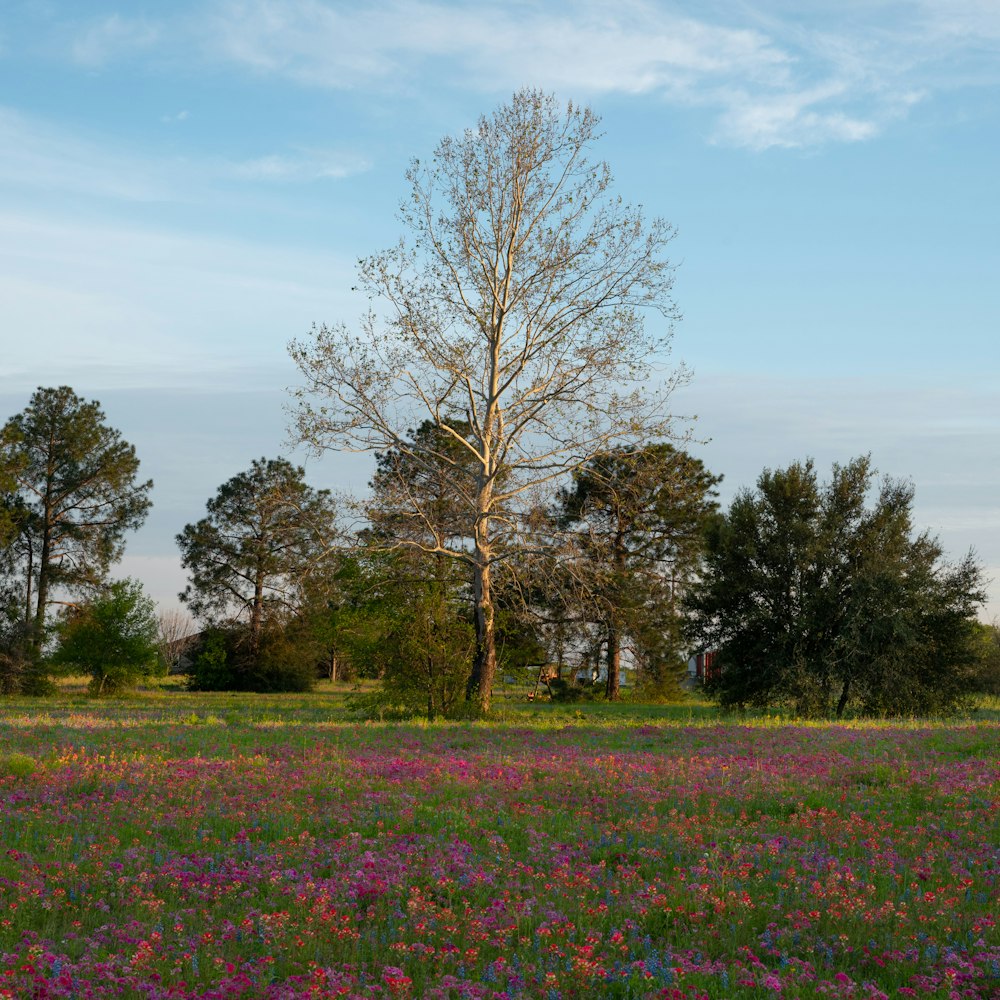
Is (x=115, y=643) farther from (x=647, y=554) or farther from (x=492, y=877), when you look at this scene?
(x=492, y=877)

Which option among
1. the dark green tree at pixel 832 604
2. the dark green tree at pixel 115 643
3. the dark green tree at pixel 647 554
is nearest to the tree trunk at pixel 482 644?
the dark green tree at pixel 832 604

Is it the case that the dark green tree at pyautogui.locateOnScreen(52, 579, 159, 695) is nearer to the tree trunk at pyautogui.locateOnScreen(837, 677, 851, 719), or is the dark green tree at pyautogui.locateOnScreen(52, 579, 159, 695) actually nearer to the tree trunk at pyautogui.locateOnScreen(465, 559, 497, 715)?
the tree trunk at pyautogui.locateOnScreen(465, 559, 497, 715)

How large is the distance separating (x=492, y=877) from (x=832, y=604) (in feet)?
100

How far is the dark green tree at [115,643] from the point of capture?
4822cm

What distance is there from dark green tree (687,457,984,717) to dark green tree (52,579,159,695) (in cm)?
2618

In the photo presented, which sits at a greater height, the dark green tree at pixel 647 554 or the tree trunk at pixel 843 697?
the dark green tree at pixel 647 554

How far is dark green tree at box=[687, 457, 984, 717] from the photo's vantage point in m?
35.5

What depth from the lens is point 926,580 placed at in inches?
1412

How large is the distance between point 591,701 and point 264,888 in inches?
1744

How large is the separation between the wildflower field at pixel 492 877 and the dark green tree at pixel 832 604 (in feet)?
65.0

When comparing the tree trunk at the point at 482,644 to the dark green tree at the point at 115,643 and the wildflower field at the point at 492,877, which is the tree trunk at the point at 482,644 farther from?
the dark green tree at the point at 115,643

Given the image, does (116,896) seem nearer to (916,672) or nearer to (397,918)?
(397,918)

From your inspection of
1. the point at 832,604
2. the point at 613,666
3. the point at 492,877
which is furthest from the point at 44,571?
the point at 492,877

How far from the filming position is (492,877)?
895 cm
